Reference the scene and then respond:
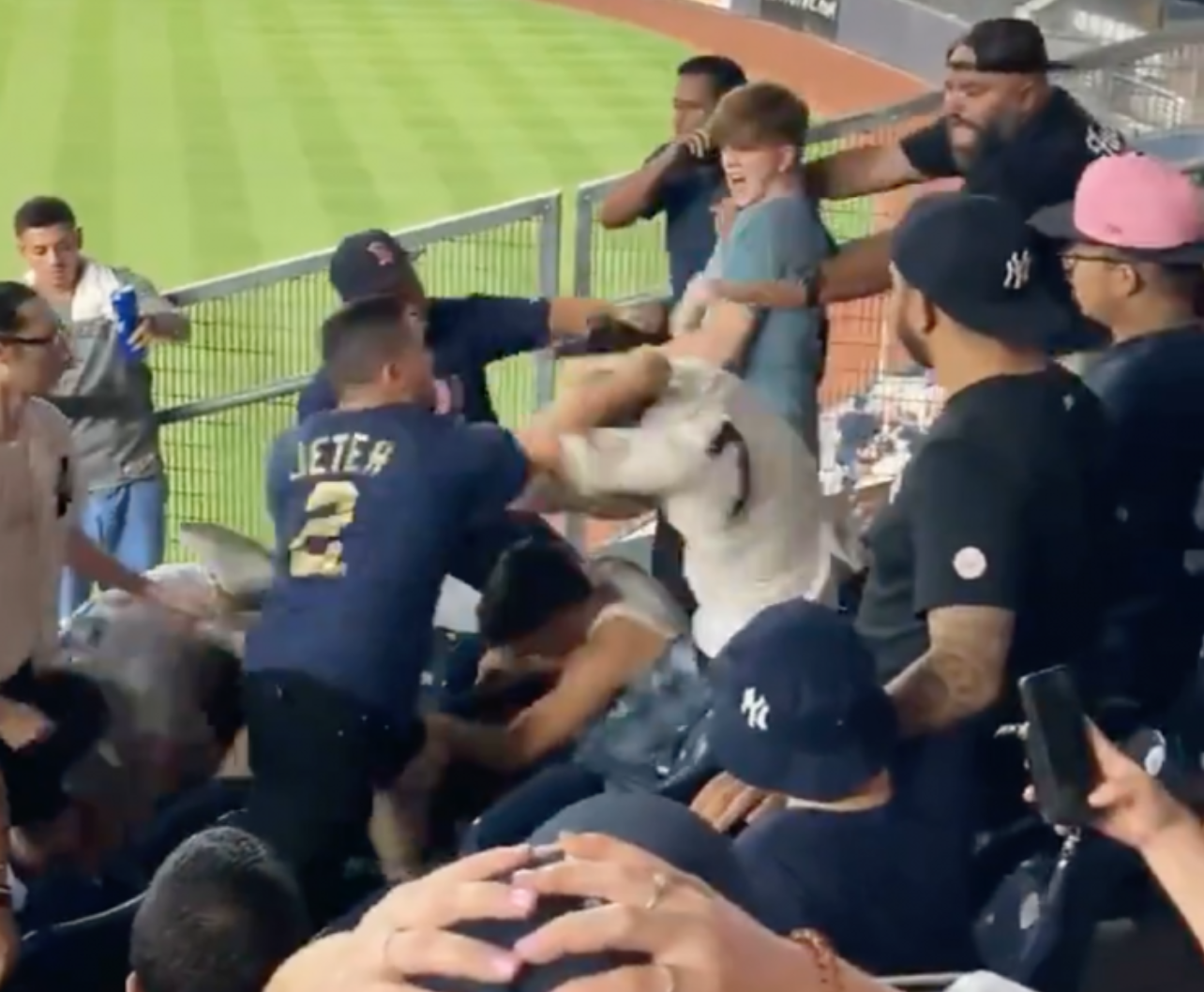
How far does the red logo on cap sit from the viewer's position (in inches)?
211

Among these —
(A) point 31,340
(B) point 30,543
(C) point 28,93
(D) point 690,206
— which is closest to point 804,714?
(B) point 30,543

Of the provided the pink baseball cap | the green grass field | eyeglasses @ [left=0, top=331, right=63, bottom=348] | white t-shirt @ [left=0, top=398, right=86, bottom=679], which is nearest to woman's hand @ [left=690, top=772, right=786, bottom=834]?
the pink baseball cap

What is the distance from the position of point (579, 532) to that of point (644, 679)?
2.60 metres

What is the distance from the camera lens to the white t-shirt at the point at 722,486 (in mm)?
3842

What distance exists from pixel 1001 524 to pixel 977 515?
4cm

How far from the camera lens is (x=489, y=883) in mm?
1485

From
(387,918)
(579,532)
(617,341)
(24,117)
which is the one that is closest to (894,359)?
(579,532)

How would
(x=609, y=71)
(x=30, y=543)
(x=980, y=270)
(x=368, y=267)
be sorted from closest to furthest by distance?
(x=980, y=270) → (x=30, y=543) → (x=368, y=267) → (x=609, y=71)

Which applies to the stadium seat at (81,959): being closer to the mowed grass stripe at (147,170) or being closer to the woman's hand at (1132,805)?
the woman's hand at (1132,805)

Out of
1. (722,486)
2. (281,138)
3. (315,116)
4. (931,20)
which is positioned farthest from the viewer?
(931,20)

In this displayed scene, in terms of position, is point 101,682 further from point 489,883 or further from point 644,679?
point 489,883

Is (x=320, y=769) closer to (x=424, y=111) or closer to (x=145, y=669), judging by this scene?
(x=145, y=669)

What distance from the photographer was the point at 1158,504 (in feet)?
13.3

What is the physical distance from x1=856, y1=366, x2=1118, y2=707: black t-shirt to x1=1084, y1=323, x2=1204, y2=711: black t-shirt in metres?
0.45
